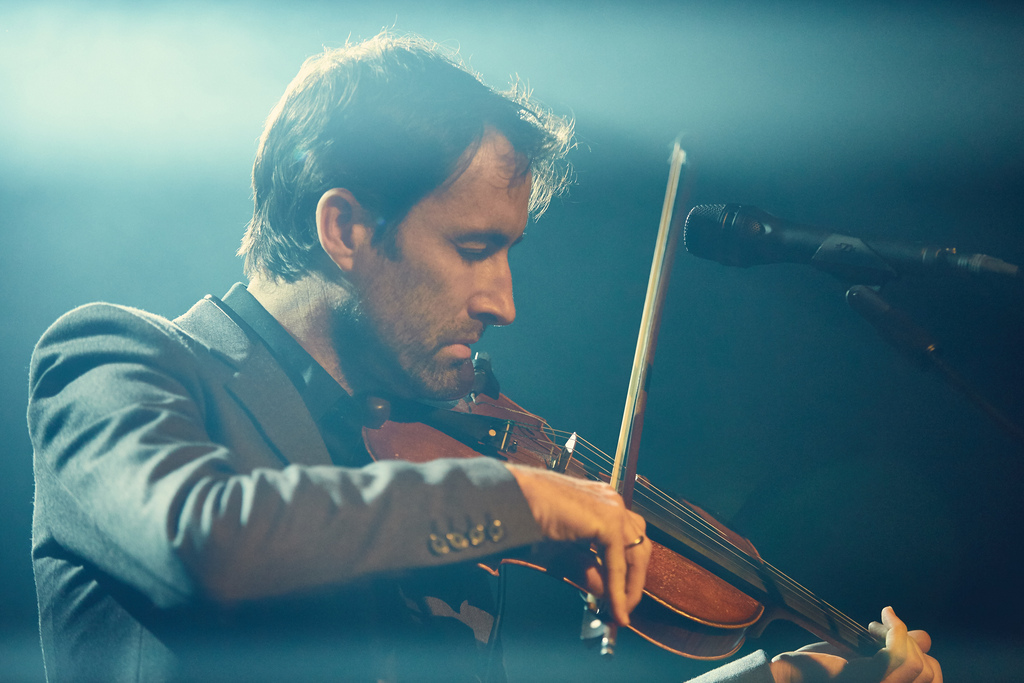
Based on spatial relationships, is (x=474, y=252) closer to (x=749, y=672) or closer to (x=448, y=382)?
(x=448, y=382)

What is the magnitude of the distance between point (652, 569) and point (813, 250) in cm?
80

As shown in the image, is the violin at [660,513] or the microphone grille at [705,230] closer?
the violin at [660,513]

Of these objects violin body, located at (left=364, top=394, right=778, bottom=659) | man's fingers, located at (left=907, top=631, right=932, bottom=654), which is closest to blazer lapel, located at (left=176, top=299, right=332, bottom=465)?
violin body, located at (left=364, top=394, right=778, bottom=659)

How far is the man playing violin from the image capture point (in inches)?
32.4

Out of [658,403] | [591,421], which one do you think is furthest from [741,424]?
[591,421]

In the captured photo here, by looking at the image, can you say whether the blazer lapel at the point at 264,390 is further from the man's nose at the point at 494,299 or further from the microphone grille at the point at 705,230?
the microphone grille at the point at 705,230

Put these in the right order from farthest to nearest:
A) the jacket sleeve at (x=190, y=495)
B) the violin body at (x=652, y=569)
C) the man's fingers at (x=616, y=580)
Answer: the violin body at (x=652, y=569) → the man's fingers at (x=616, y=580) → the jacket sleeve at (x=190, y=495)

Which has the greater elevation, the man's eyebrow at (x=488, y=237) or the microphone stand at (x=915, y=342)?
the microphone stand at (x=915, y=342)

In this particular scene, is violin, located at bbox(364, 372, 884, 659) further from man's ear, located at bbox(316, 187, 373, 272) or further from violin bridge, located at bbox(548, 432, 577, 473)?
man's ear, located at bbox(316, 187, 373, 272)

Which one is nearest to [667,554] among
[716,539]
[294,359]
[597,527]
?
[716,539]

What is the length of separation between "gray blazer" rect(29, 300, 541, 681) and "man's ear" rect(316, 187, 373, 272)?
0.88 feet

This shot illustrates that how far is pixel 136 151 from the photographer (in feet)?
5.48

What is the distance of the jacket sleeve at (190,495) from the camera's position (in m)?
0.78

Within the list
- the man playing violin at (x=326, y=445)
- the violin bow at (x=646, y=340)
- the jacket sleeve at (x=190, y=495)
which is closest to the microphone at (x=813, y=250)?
the violin bow at (x=646, y=340)
